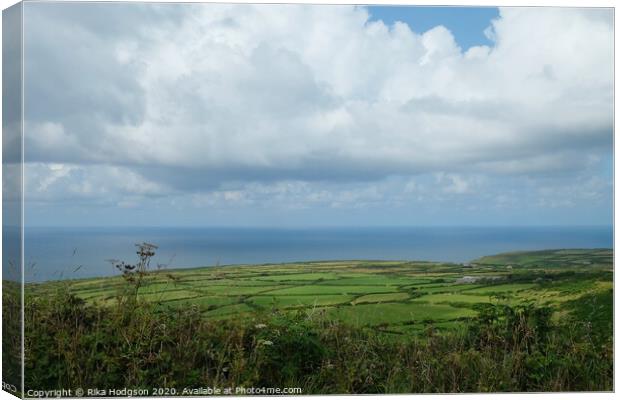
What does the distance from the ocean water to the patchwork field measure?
0.14 m

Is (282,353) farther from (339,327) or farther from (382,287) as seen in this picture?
(382,287)

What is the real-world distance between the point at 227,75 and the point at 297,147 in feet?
4.30

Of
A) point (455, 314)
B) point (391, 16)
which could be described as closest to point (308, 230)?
point (455, 314)

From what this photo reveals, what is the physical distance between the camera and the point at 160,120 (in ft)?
33.3

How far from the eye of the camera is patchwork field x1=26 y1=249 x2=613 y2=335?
1028 cm

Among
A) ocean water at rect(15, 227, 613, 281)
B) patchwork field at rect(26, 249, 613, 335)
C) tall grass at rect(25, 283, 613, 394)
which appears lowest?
tall grass at rect(25, 283, 613, 394)

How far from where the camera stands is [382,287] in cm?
1066

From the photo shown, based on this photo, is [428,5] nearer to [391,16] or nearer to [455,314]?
[391,16]

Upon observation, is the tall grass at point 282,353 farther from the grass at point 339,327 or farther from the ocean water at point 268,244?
the ocean water at point 268,244

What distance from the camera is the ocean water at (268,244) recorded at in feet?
32.9

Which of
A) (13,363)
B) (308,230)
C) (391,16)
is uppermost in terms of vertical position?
(391,16)

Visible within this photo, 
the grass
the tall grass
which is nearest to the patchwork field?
the grass

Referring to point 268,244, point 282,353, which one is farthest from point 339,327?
point 268,244

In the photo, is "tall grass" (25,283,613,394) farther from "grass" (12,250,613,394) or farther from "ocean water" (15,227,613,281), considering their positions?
"ocean water" (15,227,613,281)
